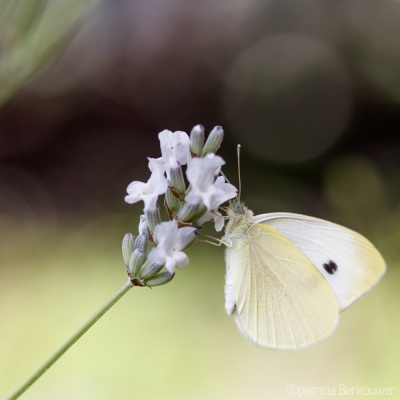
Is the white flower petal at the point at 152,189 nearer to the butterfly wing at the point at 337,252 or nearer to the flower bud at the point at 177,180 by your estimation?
the flower bud at the point at 177,180

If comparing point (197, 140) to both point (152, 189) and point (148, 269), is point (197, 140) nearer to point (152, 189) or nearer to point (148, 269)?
point (152, 189)

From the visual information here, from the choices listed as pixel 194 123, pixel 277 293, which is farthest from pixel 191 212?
pixel 194 123

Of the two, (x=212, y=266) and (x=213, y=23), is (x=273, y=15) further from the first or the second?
(x=212, y=266)

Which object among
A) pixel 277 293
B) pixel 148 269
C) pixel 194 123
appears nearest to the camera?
pixel 148 269

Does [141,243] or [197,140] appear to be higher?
[197,140]

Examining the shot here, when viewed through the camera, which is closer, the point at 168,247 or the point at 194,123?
the point at 168,247

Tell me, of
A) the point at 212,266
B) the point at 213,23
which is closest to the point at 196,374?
the point at 212,266

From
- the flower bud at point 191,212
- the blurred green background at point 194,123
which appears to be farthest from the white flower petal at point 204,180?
the blurred green background at point 194,123

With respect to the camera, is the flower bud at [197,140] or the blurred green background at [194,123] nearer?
the flower bud at [197,140]

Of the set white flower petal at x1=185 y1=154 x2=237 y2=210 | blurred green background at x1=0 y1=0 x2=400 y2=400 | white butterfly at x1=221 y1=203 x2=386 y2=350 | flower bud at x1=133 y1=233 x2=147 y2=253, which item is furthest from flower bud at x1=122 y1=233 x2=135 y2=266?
blurred green background at x1=0 y1=0 x2=400 y2=400
